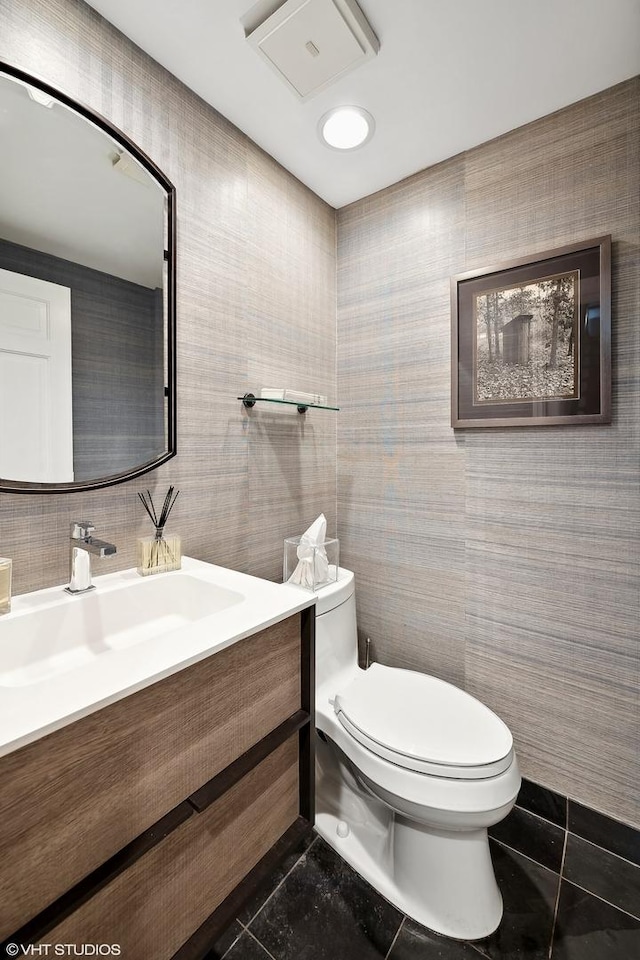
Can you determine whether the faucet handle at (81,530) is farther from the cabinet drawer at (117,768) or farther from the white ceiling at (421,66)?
the white ceiling at (421,66)

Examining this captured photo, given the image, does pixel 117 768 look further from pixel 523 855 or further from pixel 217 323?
pixel 523 855

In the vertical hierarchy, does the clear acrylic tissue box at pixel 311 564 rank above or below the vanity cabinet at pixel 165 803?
above

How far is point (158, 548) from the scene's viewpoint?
116 centimetres

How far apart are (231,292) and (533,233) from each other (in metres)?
1.03

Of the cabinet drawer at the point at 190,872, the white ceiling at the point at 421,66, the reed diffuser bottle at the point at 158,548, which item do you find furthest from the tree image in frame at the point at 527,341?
the cabinet drawer at the point at 190,872

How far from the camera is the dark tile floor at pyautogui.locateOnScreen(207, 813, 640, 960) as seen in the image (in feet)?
3.34

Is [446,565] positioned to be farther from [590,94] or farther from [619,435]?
[590,94]

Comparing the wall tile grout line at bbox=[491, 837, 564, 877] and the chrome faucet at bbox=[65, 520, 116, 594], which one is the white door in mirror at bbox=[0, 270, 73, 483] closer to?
the chrome faucet at bbox=[65, 520, 116, 594]

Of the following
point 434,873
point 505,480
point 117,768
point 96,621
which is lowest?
point 434,873

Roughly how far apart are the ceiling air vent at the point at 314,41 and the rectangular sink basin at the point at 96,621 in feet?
4.66

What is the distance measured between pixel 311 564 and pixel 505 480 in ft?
2.42

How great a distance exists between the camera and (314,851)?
4.21 feet

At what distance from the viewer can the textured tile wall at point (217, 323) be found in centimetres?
100

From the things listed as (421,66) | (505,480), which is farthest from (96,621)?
(421,66)
